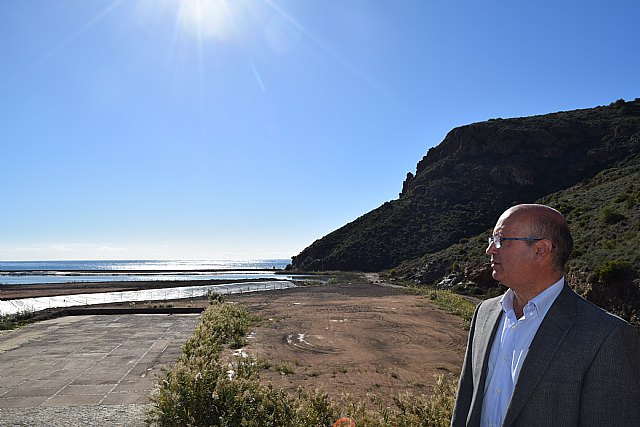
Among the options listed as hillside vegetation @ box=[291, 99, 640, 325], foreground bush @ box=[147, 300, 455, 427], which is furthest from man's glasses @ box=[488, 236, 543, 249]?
hillside vegetation @ box=[291, 99, 640, 325]

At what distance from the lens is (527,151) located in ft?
213

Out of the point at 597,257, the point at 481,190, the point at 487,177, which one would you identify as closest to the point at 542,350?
the point at 597,257

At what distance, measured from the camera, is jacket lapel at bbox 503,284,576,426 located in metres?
1.59

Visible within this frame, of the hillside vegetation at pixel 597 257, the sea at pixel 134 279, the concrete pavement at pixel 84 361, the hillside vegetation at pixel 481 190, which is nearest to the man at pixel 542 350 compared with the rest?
the concrete pavement at pixel 84 361

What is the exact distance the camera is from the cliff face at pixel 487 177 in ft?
185

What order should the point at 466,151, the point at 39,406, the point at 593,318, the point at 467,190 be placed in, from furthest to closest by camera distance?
the point at 466,151 → the point at 467,190 → the point at 39,406 → the point at 593,318

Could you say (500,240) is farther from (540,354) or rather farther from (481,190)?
(481,190)

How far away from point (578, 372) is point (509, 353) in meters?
0.30

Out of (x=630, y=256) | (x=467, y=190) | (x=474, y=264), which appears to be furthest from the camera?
(x=467, y=190)

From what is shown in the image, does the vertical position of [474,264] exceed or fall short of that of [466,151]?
it falls short

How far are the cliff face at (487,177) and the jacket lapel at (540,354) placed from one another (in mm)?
55167

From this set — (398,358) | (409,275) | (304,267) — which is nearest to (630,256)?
(398,358)

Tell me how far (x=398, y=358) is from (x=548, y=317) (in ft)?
29.5

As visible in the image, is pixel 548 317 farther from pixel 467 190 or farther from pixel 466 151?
pixel 466 151
